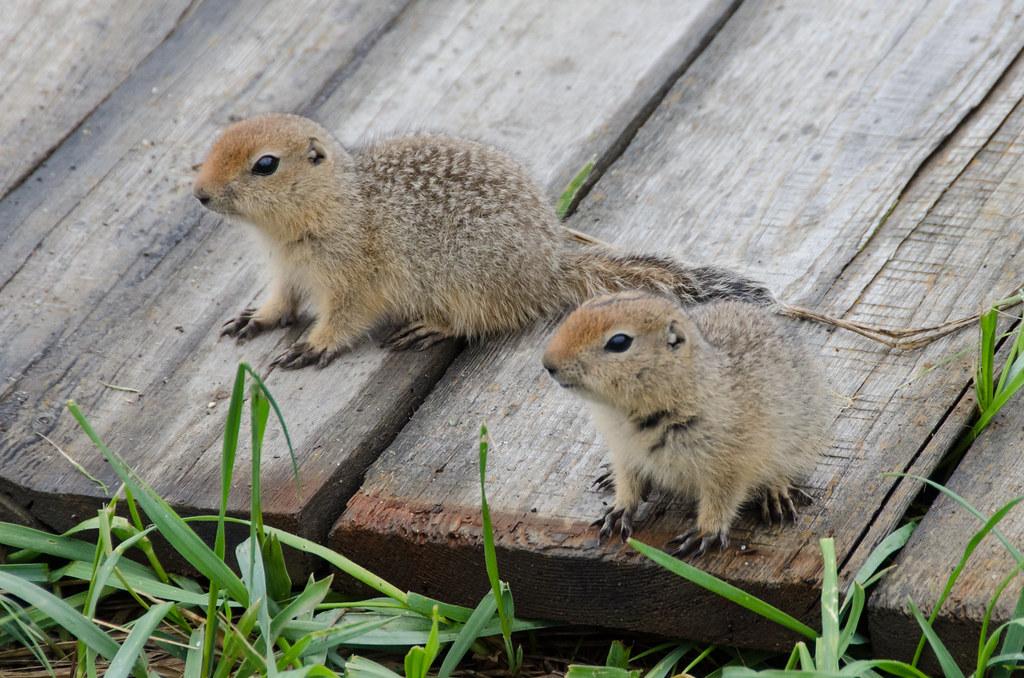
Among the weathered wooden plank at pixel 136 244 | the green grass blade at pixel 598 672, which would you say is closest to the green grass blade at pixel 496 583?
the green grass blade at pixel 598 672

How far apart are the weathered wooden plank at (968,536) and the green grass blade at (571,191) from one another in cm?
117

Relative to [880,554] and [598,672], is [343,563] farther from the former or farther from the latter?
[880,554]

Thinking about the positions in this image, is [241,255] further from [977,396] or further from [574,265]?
[977,396]

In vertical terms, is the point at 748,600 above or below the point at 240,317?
below

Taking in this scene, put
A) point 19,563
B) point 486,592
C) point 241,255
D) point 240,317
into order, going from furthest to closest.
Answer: point 241,255
point 240,317
point 19,563
point 486,592

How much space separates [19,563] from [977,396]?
101 inches

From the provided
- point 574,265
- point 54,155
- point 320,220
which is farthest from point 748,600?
point 54,155

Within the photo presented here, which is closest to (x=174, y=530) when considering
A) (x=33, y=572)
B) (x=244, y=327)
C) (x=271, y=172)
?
(x=33, y=572)

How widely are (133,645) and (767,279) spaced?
215 centimetres

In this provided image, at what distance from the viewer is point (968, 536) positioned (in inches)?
126

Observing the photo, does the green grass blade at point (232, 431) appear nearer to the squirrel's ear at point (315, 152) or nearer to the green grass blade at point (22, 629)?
the green grass blade at point (22, 629)

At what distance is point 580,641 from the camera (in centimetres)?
361

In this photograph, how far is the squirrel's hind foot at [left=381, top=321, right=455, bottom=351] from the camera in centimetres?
432

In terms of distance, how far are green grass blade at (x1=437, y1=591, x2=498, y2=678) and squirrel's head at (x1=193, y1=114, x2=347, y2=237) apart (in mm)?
1919
